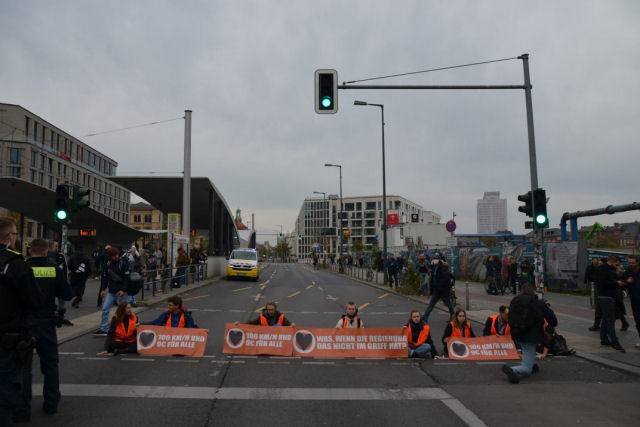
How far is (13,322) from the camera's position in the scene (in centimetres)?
443

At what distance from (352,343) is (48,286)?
17.3 feet

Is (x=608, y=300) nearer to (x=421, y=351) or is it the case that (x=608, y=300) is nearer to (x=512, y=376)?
(x=512, y=376)

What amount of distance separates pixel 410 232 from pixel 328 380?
5585 cm

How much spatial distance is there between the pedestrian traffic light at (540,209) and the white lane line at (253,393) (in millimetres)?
5704

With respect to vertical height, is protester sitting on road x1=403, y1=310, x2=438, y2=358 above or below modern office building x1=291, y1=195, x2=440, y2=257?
below

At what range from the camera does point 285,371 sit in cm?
755

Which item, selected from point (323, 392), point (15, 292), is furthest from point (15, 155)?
point (323, 392)

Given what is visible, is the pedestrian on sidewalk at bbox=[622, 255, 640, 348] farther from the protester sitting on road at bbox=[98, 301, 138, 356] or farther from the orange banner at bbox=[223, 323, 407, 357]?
the protester sitting on road at bbox=[98, 301, 138, 356]

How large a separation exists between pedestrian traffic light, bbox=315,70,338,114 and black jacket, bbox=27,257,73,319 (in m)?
6.55

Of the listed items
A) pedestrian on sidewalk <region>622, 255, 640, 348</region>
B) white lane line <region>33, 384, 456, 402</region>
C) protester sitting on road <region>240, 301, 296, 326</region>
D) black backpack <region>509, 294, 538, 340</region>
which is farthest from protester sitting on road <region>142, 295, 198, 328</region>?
pedestrian on sidewalk <region>622, 255, 640, 348</region>

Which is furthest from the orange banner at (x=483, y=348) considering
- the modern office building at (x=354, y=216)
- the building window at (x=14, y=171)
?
the modern office building at (x=354, y=216)

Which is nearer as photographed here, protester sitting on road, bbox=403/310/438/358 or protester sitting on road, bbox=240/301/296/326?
protester sitting on road, bbox=403/310/438/358

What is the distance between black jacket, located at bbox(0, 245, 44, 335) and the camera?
4371 millimetres

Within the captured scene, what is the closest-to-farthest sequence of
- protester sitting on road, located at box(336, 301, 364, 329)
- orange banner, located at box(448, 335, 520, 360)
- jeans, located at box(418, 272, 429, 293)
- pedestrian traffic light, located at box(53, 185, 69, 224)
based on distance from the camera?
1. orange banner, located at box(448, 335, 520, 360)
2. protester sitting on road, located at box(336, 301, 364, 329)
3. pedestrian traffic light, located at box(53, 185, 69, 224)
4. jeans, located at box(418, 272, 429, 293)
